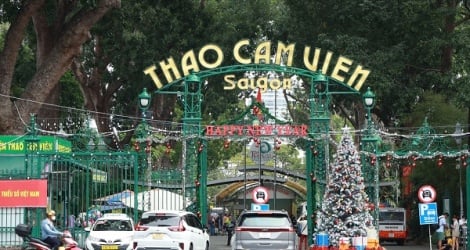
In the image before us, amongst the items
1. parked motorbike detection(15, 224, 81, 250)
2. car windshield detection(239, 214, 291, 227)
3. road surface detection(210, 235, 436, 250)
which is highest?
car windshield detection(239, 214, 291, 227)

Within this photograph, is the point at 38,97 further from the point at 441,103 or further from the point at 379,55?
the point at 441,103

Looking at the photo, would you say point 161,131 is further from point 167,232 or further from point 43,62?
point 167,232

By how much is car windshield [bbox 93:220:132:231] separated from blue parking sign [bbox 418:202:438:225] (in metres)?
8.97

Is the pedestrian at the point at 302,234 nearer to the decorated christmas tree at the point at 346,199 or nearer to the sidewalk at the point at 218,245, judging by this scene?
the decorated christmas tree at the point at 346,199

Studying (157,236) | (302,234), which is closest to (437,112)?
(302,234)

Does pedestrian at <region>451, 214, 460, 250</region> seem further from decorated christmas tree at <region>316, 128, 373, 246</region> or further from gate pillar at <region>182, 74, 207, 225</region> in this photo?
gate pillar at <region>182, 74, 207, 225</region>

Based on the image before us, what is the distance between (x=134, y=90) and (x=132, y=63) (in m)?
2.03

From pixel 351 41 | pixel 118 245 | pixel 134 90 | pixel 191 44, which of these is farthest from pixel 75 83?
pixel 118 245

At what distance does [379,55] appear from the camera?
122 ft

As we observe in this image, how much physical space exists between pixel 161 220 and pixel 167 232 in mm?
760

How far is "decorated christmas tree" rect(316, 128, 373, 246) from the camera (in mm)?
26547

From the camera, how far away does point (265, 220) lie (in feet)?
80.3

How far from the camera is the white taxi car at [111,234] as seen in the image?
81.7ft

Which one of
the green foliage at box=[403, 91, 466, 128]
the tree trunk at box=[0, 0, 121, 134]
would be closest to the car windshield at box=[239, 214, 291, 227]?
the tree trunk at box=[0, 0, 121, 134]
